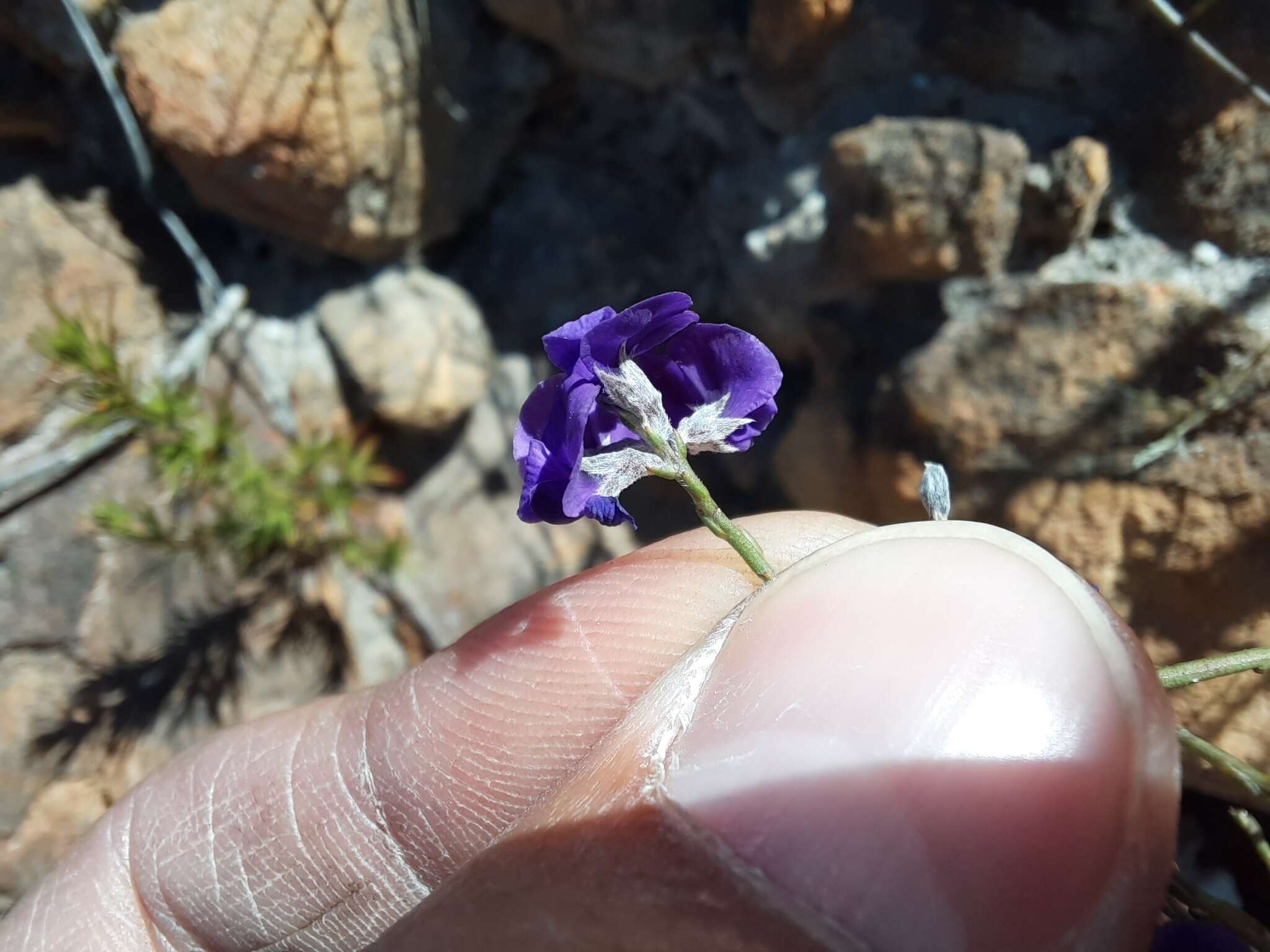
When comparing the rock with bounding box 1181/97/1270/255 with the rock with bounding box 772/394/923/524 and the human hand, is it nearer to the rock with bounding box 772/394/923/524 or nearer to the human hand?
the rock with bounding box 772/394/923/524

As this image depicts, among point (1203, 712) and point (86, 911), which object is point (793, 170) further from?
point (86, 911)

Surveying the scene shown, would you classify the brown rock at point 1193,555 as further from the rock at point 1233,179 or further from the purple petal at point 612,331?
the purple petal at point 612,331

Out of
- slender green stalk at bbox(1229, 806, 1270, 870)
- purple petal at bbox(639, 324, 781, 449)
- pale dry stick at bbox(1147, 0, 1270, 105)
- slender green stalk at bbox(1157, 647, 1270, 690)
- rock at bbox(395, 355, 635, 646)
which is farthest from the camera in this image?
rock at bbox(395, 355, 635, 646)

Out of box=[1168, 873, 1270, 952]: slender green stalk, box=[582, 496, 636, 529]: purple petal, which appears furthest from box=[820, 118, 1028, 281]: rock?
box=[1168, 873, 1270, 952]: slender green stalk

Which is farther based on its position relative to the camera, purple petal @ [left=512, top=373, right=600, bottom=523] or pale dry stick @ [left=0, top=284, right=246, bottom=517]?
pale dry stick @ [left=0, top=284, right=246, bottom=517]

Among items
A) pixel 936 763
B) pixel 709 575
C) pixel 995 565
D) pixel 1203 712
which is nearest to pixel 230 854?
pixel 709 575

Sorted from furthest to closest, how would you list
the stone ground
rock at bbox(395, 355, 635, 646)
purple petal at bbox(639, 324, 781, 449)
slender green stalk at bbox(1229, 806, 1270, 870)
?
rock at bbox(395, 355, 635, 646) < the stone ground < purple petal at bbox(639, 324, 781, 449) < slender green stalk at bbox(1229, 806, 1270, 870)

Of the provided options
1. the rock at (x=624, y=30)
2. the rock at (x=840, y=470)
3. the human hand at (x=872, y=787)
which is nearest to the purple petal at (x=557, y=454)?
the human hand at (x=872, y=787)

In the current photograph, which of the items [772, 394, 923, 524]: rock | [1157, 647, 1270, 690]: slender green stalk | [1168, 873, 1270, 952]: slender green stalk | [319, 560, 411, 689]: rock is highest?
[1157, 647, 1270, 690]: slender green stalk
